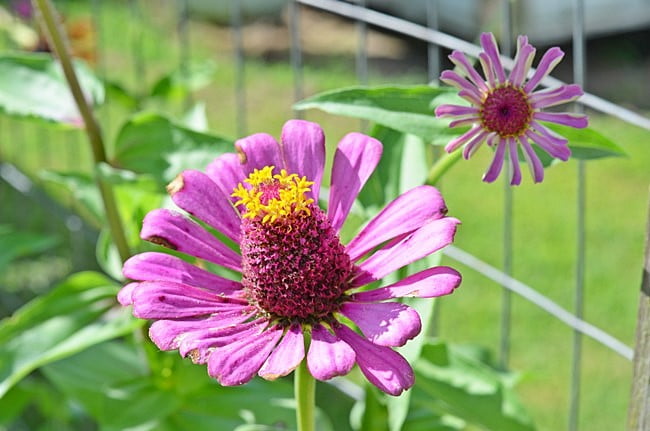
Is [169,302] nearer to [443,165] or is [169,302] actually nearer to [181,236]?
[181,236]

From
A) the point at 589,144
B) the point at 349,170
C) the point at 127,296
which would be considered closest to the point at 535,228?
the point at 589,144

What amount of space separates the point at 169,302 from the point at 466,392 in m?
0.47

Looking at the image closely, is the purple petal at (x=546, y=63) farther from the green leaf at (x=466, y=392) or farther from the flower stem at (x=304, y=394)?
the green leaf at (x=466, y=392)

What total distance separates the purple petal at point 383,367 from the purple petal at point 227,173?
0.18 meters

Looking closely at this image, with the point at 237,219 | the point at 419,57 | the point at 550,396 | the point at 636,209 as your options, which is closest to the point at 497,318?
the point at 550,396

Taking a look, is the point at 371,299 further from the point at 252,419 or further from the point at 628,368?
the point at 628,368

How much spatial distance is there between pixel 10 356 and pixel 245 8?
3485mm

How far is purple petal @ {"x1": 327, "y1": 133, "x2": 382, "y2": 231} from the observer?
79cm

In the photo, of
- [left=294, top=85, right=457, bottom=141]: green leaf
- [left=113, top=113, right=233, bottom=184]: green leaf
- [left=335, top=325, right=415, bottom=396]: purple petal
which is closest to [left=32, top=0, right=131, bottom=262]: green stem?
[left=113, top=113, right=233, bottom=184]: green leaf

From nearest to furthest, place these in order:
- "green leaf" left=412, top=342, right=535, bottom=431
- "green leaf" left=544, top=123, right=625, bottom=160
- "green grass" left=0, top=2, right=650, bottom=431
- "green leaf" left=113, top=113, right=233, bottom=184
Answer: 1. "green leaf" left=544, top=123, right=625, bottom=160
2. "green leaf" left=412, top=342, right=535, bottom=431
3. "green leaf" left=113, top=113, right=233, bottom=184
4. "green grass" left=0, top=2, right=650, bottom=431

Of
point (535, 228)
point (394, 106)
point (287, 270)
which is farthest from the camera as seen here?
point (535, 228)

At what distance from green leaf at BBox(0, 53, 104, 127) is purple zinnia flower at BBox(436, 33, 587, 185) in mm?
618

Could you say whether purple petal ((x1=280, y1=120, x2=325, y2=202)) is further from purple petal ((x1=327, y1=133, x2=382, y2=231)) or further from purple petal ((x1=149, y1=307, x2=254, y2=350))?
purple petal ((x1=149, y1=307, x2=254, y2=350))

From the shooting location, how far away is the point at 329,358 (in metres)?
0.65
